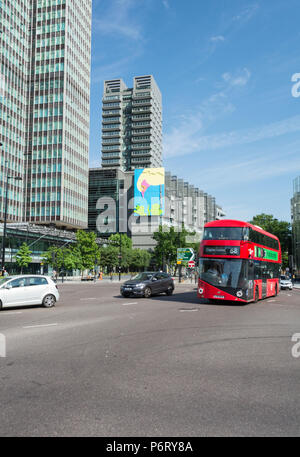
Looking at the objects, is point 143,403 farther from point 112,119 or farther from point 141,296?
point 112,119

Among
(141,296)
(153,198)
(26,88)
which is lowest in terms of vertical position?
(141,296)

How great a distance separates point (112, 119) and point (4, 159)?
259 ft

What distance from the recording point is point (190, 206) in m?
135

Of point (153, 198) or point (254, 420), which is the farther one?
point (153, 198)

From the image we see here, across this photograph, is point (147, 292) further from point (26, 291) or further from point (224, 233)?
point (26, 291)

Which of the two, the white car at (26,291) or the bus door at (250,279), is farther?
the bus door at (250,279)

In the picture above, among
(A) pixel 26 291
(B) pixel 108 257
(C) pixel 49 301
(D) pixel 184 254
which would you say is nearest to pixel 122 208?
(B) pixel 108 257

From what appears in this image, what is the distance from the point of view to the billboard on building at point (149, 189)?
362 ft

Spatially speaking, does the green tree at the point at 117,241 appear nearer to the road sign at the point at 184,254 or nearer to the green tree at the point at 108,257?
the green tree at the point at 108,257

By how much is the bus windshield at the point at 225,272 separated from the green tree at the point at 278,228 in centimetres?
6882

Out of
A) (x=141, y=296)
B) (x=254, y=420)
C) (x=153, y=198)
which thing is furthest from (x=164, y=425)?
(x=153, y=198)

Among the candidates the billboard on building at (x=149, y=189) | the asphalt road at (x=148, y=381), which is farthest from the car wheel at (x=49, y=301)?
the billboard on building at (x=149, y=189)

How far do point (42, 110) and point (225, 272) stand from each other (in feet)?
262

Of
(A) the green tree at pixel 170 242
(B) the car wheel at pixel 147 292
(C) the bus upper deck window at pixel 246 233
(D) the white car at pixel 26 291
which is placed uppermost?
(A) the green tree at pixel 170 242
